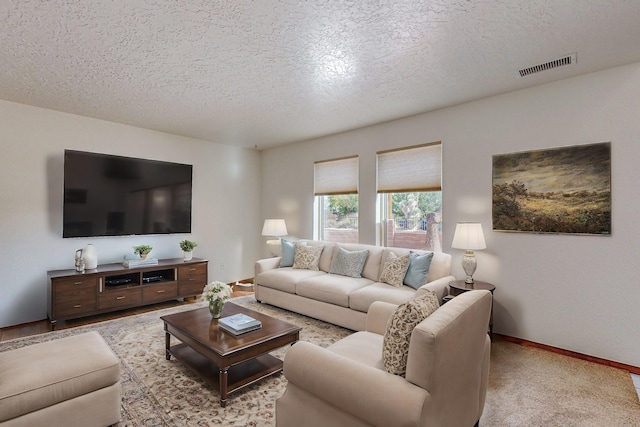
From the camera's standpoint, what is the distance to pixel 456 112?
3.87 meters

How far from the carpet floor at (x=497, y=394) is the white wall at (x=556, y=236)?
0.33 meters

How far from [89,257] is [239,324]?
2732 millimetres

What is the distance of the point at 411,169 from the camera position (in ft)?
14.2

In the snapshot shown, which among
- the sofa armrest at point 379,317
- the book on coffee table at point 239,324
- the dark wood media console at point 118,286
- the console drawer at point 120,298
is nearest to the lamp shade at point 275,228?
the dark wood media console at point 118,286

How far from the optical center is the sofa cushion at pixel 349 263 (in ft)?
Result: 13.7

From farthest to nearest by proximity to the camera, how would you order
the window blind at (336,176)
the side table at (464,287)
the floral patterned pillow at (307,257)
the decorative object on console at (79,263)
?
the window blind at (336,176), the floral patterned pillow at (307,257), the decorative object on console at (79,263), the side table at (464,287)

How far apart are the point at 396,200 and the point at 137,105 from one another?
363 centimetres

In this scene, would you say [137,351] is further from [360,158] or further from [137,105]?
[360,158]

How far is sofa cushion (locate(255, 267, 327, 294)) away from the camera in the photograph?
4203 mm

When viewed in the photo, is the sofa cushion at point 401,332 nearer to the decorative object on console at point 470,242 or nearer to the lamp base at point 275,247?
the decorative object on console at point 470,242

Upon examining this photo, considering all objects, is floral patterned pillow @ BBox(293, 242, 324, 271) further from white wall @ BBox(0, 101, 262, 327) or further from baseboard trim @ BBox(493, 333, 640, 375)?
baseboard trim @ BBox(493, 333, 640, 375)

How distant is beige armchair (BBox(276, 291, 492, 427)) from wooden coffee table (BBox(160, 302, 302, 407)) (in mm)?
608

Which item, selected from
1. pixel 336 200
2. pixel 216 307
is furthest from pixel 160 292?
pixel 336 200

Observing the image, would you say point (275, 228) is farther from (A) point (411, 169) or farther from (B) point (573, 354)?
(B) point (573, 354)
